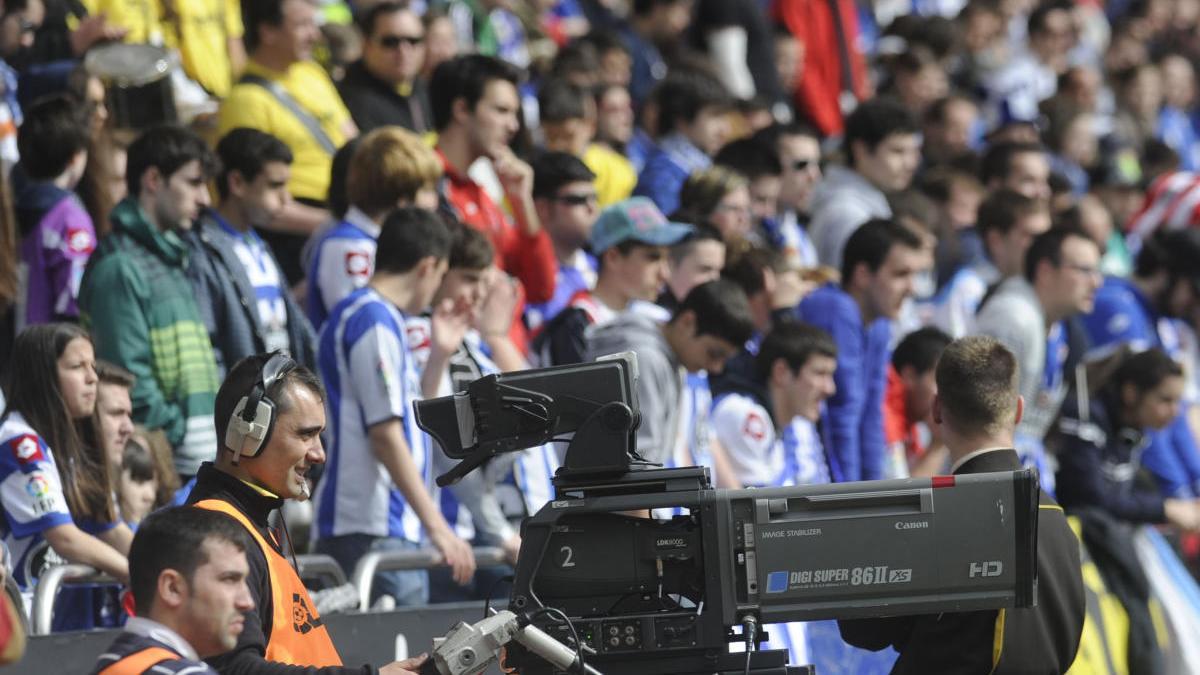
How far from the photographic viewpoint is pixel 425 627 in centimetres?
677

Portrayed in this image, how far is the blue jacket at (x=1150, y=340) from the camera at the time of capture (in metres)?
10.7

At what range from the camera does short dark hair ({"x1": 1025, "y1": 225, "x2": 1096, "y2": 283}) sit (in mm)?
10922

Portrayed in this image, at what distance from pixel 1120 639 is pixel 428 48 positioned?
5026 millimetres

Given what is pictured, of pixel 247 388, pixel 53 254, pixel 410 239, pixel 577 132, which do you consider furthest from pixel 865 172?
pixel 247 388

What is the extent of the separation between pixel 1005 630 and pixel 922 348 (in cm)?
439

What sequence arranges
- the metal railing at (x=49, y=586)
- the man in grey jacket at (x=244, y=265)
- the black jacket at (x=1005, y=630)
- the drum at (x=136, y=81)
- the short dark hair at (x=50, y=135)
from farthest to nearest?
1. the drum at (x=136, y=81)
2. the short dark hair at (x=50, y=135)
3. the man in grey jacket at (x=244, y=265)
4. the metal railing at (x=49, y=586)
5. the black jacket at (x=1005, y=630)

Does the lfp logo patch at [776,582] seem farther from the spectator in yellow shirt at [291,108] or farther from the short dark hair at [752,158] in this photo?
the short dark hair at [752,158]

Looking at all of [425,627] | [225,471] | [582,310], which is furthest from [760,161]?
[225,471]

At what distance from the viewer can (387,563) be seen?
7.02 metres

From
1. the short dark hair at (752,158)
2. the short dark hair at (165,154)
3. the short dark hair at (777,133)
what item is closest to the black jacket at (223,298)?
the short dark hair at (165,154)

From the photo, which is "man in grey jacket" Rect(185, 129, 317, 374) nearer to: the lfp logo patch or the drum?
the drum

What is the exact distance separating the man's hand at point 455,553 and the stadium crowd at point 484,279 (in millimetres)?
14

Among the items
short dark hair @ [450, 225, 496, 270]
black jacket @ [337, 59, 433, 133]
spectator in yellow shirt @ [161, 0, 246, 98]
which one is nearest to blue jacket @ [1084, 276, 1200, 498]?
black jacket @ [337, 59, 433, 133]

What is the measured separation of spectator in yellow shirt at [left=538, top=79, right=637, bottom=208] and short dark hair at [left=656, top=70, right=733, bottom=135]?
783 millimetres
